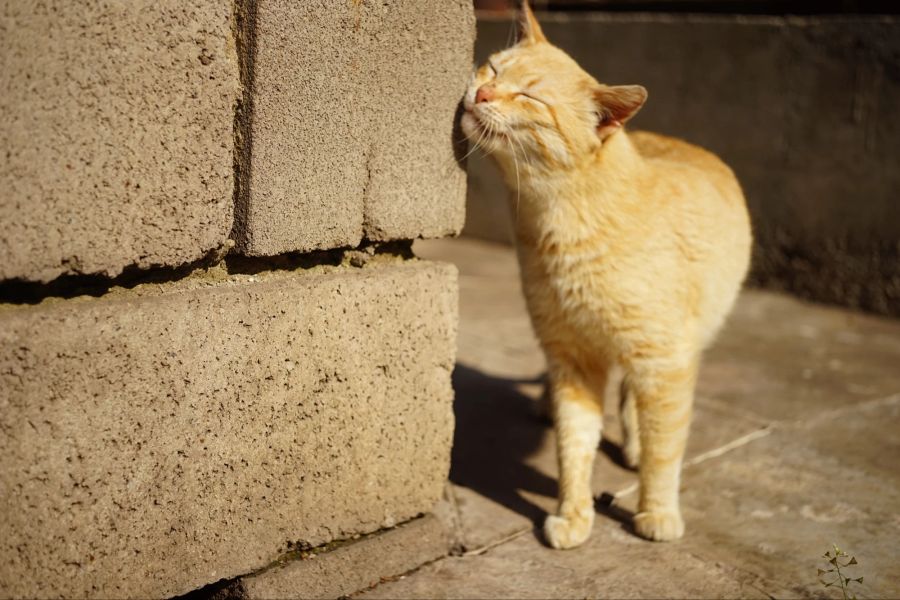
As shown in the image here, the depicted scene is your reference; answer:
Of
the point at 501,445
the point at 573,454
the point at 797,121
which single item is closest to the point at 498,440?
the point at 501,445

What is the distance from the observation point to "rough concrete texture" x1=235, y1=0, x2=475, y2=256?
1888 millimetres

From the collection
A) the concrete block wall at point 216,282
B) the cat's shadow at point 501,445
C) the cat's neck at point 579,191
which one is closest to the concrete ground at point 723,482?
the cat's shadow at point 501,445

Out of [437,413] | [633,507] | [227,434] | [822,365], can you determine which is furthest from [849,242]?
[227,434]

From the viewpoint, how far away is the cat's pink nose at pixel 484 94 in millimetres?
2285

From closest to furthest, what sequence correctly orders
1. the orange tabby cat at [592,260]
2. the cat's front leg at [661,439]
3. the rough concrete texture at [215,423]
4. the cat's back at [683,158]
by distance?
1. the rough concrete texture at [215,423]
2. the orange tabby cat at [592,260]
3. the cat's front leg at [661,439]
4. the cat's back at [683,158]

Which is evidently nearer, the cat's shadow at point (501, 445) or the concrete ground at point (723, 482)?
the concrete ground at point (723, 482)

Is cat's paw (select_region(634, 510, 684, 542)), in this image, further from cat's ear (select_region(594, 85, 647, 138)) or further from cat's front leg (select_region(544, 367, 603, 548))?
cat's ear (select_region(594, 85, 647, 138))

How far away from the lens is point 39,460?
164cm

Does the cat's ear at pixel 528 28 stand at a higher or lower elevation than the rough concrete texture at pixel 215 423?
higher

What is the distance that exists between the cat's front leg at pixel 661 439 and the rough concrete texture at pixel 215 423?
601 mm

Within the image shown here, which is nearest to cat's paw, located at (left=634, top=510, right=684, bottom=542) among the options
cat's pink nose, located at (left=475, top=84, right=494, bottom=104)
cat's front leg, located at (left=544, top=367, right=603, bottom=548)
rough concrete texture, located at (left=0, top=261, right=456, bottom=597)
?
cat's front leg, located at (left=544, top=367, right=603, bottom=548)

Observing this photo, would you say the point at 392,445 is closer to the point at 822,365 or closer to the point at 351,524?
the point at 351,524

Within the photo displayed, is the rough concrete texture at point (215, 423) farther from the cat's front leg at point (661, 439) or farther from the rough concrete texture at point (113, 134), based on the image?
the cat's front leg at point (661, 439)

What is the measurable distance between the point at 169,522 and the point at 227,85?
3.09ft
